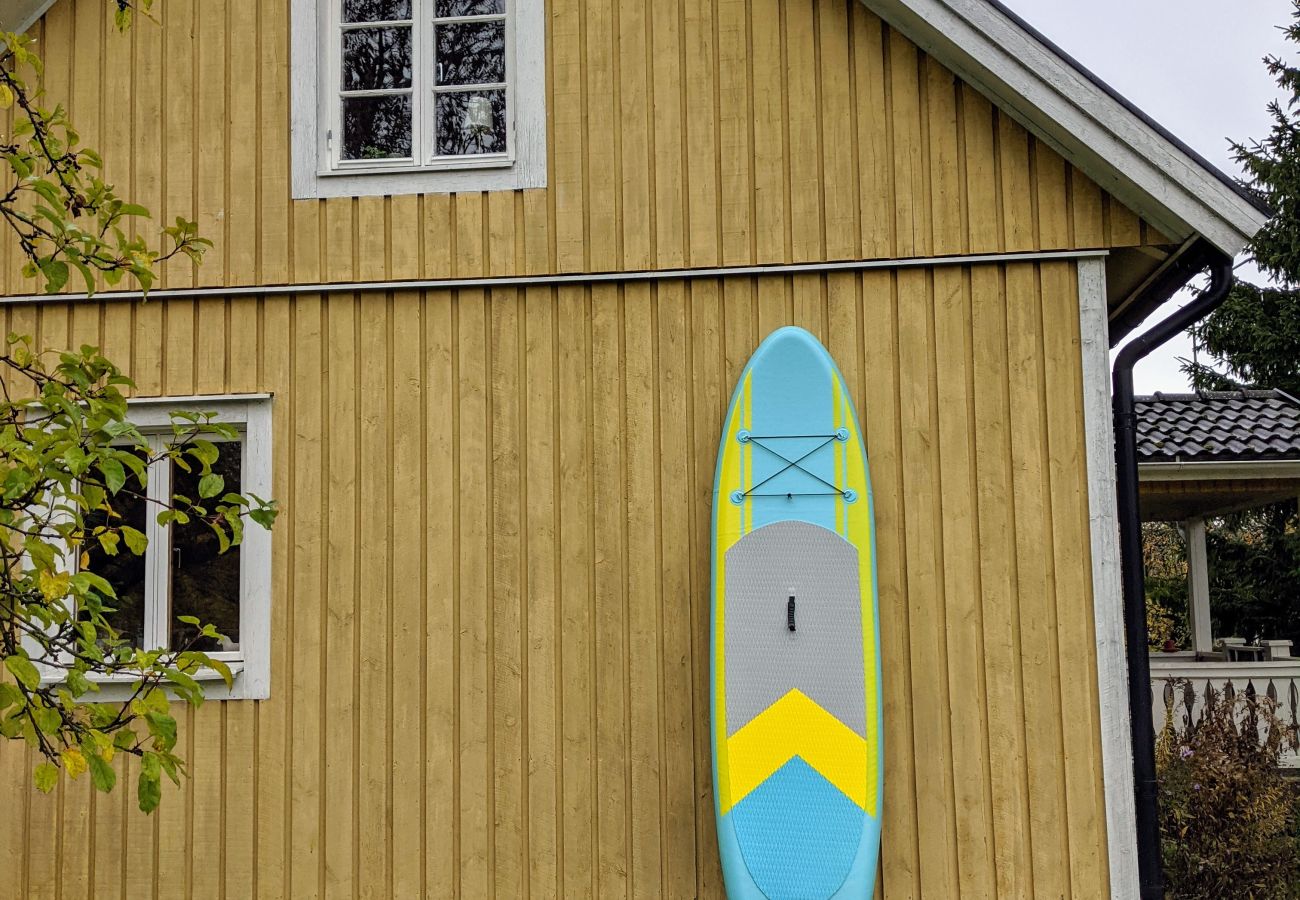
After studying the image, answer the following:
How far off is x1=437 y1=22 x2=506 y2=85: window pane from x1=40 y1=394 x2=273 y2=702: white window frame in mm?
1517

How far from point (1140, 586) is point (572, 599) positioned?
217 centimetres

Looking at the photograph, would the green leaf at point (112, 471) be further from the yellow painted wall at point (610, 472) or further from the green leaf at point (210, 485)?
the yellow painted wall at point (610, 472)

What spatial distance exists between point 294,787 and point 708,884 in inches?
64.2

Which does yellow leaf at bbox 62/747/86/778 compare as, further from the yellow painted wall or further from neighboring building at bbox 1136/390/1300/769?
neighboring building at bbox 1136/390/1300/769

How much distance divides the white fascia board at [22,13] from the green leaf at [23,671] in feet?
12.3

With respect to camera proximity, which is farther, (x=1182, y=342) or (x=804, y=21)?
(x=1182, y=342)

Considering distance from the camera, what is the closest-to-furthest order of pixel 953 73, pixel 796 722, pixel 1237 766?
1. pixel 796 722
2. pixel 953 73
3. pixel 1237 766

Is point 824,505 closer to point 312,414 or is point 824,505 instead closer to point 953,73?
point 953,73

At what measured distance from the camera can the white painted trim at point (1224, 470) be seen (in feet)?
27.8

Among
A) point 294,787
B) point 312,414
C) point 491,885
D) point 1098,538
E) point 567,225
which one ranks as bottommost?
point 491,885

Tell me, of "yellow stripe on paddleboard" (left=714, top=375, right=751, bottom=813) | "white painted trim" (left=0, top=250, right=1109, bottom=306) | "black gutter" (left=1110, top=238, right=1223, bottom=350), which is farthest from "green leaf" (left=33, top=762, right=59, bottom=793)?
"black gutter" (left=1110, top=238, right=1223, bottom=350)

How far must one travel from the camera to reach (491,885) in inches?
176

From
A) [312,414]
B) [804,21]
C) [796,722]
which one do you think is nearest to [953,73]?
[804,21]

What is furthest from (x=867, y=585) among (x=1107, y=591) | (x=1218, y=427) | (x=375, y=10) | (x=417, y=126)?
(x=1218, y=427)
